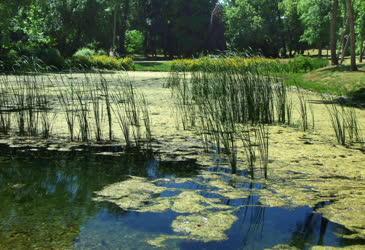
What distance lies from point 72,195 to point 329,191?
206cm

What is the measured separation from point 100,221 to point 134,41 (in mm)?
40528

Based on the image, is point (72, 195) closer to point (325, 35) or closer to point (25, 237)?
point (25, 237)

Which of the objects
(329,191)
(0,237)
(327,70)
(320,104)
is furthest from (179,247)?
(327,70)

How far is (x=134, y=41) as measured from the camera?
4303 centimetres

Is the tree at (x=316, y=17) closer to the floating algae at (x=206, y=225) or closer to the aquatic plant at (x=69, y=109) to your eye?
the aquatic plant at (x=69, y=109)

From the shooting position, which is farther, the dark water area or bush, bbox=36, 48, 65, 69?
bush, bbox=36, 48, 65, 69

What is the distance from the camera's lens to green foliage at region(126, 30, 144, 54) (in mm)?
42250

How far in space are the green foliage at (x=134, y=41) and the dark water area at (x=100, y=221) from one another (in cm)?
3837

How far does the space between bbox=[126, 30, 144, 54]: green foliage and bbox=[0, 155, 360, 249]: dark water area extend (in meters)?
38.4

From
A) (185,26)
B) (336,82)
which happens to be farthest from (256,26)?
(336,82)

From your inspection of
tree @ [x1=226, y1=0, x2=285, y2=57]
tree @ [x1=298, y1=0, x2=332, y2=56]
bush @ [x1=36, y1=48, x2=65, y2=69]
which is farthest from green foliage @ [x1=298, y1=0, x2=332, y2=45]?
bush @ [x1=36, y1=48, x2=65, y2=69]

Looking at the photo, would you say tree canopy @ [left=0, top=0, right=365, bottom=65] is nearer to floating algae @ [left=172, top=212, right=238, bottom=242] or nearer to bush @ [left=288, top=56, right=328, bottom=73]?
bush @ [left=288, top=56, right=328, bottom=73]

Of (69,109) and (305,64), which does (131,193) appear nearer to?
(69,109)

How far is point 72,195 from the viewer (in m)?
4.03
